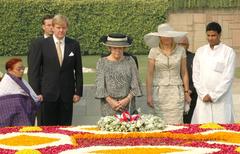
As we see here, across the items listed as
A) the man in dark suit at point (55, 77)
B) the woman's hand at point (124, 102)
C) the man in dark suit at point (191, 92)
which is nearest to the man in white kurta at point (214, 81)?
the man in dark suit at point (191, 92)

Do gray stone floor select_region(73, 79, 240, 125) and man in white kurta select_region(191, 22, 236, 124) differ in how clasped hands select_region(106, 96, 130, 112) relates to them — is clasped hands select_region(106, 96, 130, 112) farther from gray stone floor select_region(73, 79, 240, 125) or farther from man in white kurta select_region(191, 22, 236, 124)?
gray stone floor select_region(73, 79, 240, 125)

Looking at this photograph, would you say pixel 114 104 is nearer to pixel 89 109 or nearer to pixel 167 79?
pixel 167 79

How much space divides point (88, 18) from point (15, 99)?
16674 mm

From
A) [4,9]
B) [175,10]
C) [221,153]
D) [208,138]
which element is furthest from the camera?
[4,9]

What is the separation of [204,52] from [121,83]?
1.08 metres

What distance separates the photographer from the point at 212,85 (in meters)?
10.2

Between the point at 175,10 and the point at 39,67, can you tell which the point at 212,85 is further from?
the point at 175,10

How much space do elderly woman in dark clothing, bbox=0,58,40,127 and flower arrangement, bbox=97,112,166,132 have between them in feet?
6.82

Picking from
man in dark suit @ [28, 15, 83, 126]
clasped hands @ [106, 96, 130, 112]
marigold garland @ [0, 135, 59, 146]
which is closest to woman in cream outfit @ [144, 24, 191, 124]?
clasped hands @ [106, 96, 130, 112]

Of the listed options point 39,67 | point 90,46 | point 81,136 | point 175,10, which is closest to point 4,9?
point 90,46

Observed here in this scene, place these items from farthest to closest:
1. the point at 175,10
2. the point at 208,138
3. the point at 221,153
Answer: the point at 175,10
the point at 208,138
the point at 221,153

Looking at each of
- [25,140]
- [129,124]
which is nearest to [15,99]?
[129,124]

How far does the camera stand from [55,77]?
10.5 meters

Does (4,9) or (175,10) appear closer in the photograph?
(175,10)
